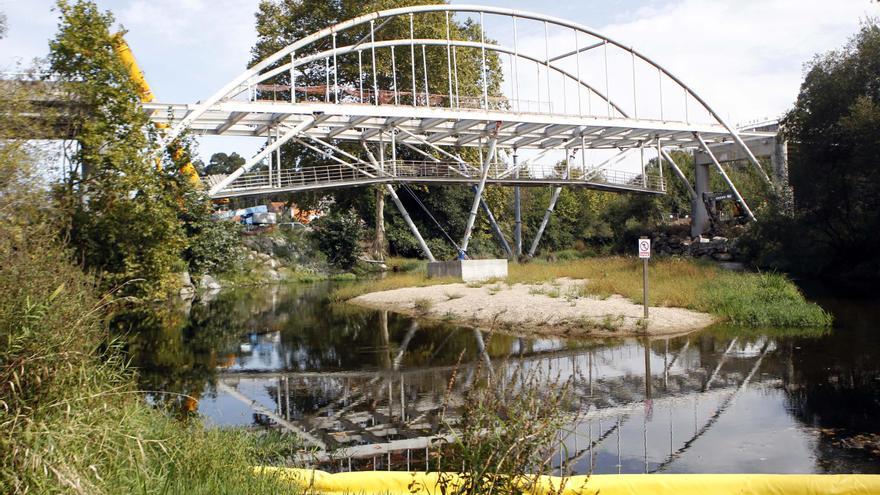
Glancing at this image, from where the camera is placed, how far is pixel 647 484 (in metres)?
6.18

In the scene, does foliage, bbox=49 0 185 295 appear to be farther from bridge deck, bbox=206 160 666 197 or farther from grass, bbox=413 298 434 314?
bridge deck, bbox=206 160 666 197

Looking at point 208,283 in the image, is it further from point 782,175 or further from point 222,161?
point 222,161

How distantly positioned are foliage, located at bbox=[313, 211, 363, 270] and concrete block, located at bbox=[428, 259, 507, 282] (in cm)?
Answer: 1907

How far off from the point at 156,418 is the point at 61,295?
7.02 ft

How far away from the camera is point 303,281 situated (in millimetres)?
51375

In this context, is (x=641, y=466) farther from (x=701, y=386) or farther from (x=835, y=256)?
(x=835, y=256)

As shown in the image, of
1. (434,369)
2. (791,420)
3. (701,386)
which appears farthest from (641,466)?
(434,369)

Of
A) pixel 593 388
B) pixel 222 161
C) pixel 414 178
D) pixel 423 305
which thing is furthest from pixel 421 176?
pixel 222 161

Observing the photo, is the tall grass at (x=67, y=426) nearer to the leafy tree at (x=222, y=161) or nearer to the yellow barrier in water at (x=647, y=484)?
the yellow barrier in water at (x=647, y=484)

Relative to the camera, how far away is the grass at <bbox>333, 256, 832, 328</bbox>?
722 inches

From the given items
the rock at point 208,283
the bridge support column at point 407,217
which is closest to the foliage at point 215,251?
the rock at point 208,283

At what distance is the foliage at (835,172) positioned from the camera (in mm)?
31375

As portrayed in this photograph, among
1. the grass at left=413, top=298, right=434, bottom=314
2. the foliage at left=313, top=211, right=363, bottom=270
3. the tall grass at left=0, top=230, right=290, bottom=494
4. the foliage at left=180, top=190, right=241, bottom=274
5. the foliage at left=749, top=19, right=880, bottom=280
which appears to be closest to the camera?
the tall grass at left=0, top=230, right=290, bottom=494

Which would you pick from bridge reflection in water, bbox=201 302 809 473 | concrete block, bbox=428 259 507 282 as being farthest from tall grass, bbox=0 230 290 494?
concrete block, bbox=428 259 507 282
